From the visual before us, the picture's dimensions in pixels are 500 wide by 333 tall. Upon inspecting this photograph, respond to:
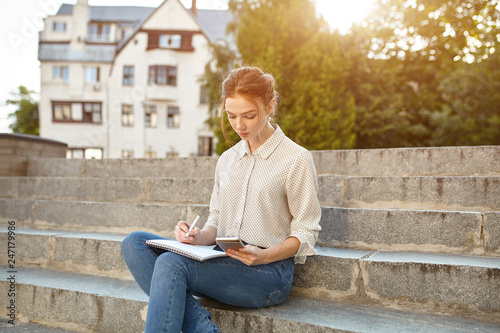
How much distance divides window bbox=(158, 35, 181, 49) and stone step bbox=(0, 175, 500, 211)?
1935 cm

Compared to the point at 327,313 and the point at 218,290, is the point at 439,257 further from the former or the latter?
the point at 218,290

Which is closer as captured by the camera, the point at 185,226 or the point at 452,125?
the point at 185,226

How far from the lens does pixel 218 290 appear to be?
6.93ft

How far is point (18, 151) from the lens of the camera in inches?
213

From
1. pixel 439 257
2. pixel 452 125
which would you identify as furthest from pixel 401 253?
pixel 452 125

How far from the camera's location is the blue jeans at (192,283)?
194 centimetres

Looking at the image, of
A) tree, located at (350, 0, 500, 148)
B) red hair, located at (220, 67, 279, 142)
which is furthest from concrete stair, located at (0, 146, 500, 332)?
tree, located at (350, 0, 500, 148)

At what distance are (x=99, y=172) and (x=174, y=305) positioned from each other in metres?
3.72

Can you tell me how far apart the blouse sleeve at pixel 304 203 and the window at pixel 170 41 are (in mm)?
21878

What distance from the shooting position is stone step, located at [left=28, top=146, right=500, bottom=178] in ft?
12.2

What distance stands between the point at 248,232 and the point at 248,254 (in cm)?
32

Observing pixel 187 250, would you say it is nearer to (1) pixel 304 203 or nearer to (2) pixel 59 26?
(1) pixel 304 203

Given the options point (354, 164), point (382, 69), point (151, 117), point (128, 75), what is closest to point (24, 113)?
point (128, 75)

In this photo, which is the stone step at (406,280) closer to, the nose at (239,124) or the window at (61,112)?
the nose at (239,124)
